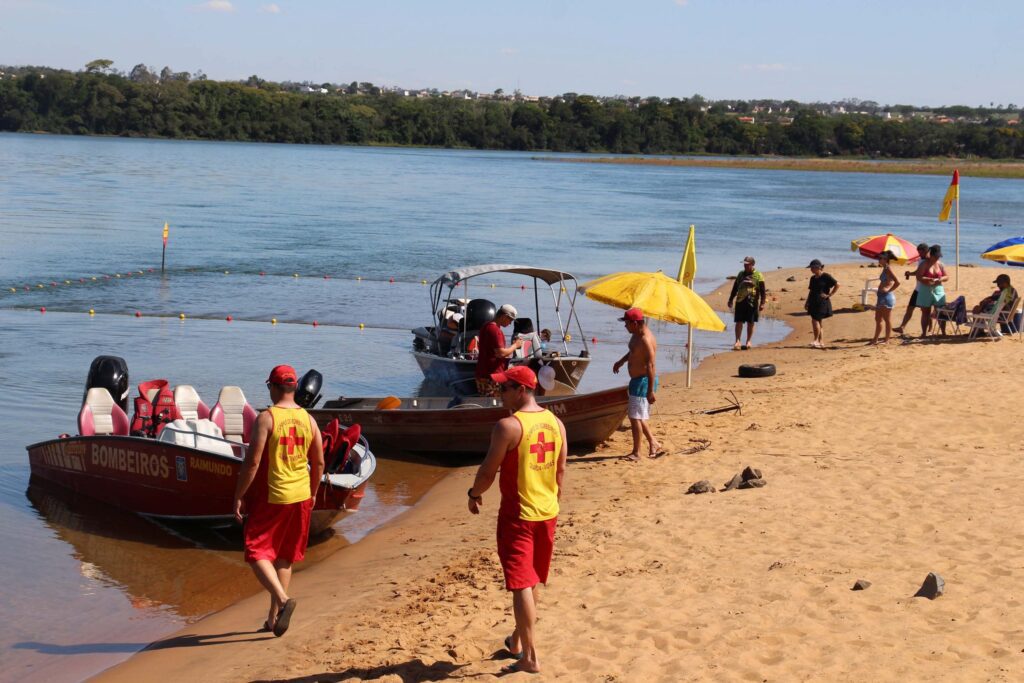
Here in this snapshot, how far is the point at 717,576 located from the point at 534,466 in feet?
7.72

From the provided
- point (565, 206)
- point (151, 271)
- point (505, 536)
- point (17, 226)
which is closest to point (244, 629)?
point (505, 536)

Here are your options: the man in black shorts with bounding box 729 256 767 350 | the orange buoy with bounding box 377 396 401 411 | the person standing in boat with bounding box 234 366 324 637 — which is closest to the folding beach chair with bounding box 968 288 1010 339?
the man in black shorts with bounding box 729 256 767 350

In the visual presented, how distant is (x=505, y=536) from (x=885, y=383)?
10004 mm

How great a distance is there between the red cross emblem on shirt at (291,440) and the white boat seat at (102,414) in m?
5.42

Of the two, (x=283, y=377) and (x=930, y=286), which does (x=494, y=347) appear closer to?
(x=283, y=377)

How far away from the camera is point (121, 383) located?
41.5 ft

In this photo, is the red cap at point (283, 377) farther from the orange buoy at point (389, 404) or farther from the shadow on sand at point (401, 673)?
the orange buoy at point (389, 404)

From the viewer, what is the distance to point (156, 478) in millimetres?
10992

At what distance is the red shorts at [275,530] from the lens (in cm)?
734

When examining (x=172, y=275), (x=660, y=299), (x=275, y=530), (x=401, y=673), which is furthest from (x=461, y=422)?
(x=172, y=275)

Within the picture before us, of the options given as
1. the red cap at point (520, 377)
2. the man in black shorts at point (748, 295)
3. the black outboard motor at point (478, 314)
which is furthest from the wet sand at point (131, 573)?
the man in black shorts at point (748, 295)

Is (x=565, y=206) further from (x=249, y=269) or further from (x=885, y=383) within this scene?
(x=885, y=383)

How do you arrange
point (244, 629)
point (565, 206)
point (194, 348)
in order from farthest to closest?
point (565, 206) < point (194, 348) < point (244, 629)

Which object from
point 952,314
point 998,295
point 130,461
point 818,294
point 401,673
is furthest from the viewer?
point 818,294
